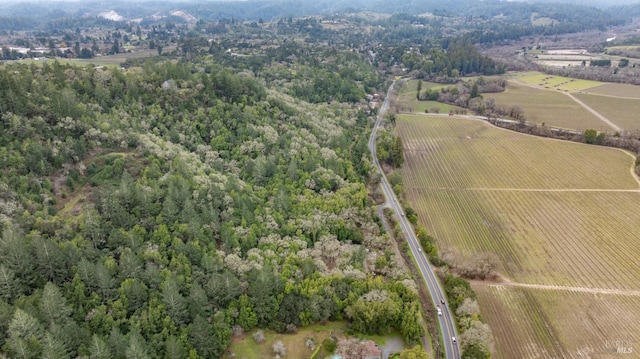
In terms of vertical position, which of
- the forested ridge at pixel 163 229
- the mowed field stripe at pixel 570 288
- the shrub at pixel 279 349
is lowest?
the shrub at pixel 279 349

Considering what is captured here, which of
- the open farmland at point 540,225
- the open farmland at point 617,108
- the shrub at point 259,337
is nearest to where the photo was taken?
the shrub at point 259,337

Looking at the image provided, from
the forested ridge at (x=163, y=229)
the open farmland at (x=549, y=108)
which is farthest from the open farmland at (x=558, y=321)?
the open farmland at (x=549, y=108)

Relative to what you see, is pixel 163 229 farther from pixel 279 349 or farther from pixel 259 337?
Answer: pixel 279 349

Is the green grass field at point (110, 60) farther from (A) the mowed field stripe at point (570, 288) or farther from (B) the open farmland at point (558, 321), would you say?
(B) the open farmland at point (558, 321)

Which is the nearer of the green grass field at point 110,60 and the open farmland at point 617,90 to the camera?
the green grass field at point 110,60

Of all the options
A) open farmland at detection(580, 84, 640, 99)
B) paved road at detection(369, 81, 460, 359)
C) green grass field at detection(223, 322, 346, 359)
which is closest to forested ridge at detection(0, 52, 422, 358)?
green grass field at detection(223, 322, 346, 359)

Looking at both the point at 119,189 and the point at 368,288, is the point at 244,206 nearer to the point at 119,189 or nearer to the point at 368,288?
the point at 119,189

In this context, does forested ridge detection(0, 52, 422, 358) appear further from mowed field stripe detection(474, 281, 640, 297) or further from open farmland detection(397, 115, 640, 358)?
mowed field stripe detection(474, 281, 640, 297)
